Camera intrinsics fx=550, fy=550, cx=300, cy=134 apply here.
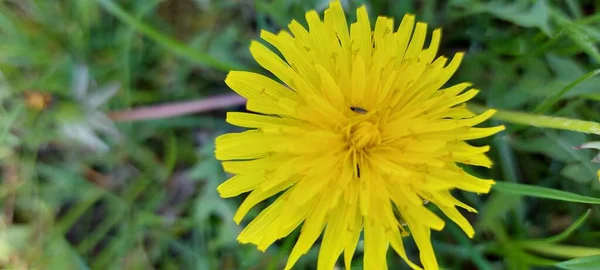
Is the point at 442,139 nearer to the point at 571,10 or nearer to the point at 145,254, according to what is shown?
the point at 571,10

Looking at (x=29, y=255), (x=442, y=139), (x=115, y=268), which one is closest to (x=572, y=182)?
(x=442, y=139)

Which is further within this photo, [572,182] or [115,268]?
[115,268]

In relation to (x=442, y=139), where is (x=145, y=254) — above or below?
below

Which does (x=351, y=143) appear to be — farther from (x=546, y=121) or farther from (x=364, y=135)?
(x=546, y=121)

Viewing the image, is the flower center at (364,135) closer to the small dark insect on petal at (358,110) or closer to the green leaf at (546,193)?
the small dark insect on petal at (358,110)

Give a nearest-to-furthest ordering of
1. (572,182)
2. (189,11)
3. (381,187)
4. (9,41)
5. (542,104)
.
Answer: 1. (381,187)
2. (542,104)
3. (572,182)
4. (9,41)
5. (189,11)

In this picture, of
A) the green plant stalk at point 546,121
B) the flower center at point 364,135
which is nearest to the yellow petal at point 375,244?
the flower center at point 364,135

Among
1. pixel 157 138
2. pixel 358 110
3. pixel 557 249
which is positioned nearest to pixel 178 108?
pixel 157 138
